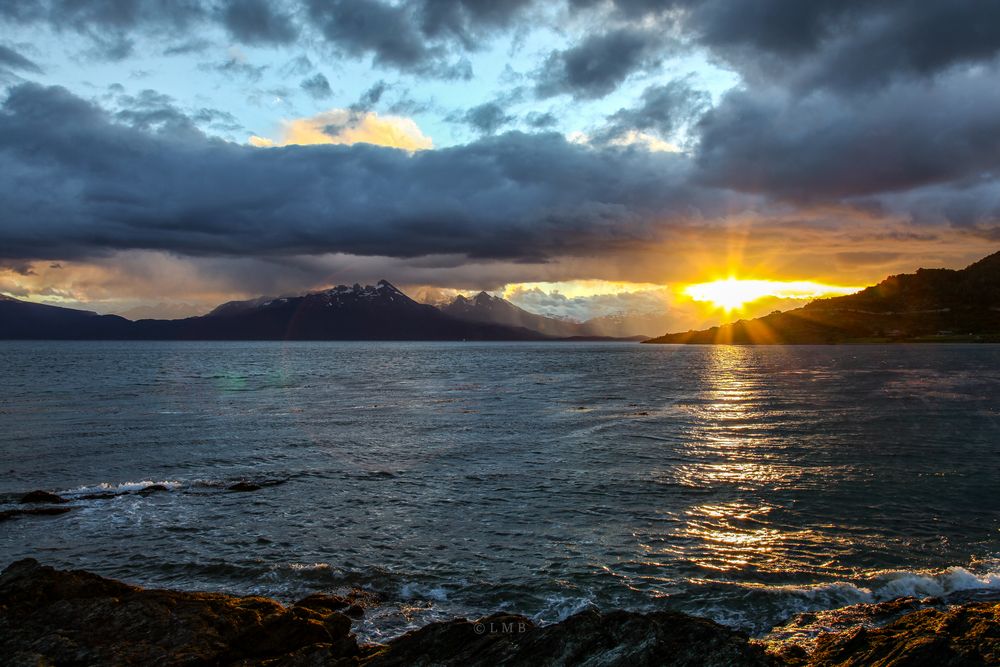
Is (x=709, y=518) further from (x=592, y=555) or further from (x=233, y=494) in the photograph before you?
(x=233, y=494)

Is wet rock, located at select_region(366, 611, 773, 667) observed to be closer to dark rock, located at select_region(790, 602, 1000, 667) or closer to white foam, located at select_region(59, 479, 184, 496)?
dark rock, located at select_region(790, 602, 1000, 667)

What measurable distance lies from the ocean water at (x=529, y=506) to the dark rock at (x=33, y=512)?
34.2 inches

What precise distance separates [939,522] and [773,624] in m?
14.4

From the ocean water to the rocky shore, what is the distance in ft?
9.81

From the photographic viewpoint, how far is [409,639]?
615 inches

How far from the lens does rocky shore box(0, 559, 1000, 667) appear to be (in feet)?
45.3

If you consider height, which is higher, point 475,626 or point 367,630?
point 475,626

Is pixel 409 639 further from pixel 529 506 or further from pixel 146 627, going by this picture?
pixel 529 506

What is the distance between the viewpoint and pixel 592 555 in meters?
24.1

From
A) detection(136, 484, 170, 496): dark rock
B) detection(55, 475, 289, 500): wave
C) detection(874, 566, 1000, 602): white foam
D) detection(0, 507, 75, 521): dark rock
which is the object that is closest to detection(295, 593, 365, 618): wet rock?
detection(874, 566, 1000, 602): white foam

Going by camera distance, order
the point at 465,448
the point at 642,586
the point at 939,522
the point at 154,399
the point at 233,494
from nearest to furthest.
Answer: the point at 642,586
the point at 939,522
the point at 233,494
the point at 465,448
the point at 154,399

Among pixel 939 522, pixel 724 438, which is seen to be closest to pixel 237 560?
pixel 939 522

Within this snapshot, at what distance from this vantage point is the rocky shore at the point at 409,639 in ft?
45.3

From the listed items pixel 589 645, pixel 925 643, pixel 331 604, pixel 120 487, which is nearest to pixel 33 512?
pixel 120 487
